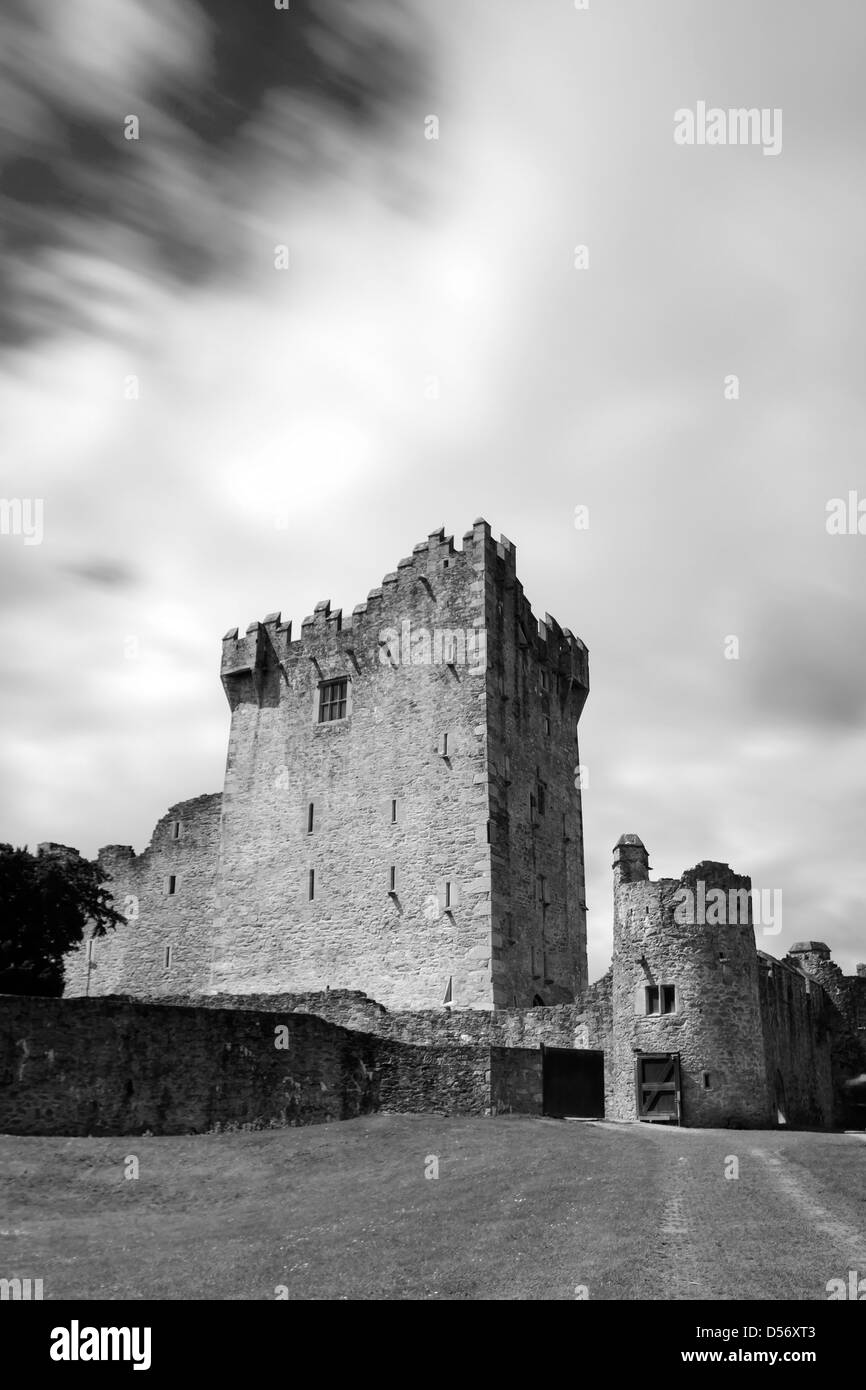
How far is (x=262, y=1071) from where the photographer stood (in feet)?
101

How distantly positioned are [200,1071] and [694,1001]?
1225cm

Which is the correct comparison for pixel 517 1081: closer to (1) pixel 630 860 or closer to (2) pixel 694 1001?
(2) pixel 694 1001

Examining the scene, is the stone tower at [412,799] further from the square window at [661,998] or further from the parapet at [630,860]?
the square window at [661,998]

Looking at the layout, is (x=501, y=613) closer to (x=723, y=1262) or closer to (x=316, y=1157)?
(x=316, y=1157)

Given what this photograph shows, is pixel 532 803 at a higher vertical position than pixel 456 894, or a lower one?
higher

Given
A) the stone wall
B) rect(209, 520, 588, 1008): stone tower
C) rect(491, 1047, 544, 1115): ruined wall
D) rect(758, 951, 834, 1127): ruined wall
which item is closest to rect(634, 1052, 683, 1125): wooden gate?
rect(491, 1047, 544, 1115): ruined wall

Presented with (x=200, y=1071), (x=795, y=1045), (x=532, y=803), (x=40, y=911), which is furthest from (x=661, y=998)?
(x=40, y=911)

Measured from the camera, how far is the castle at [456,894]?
3281 centimetres

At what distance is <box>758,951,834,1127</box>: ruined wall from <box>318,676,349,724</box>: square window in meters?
17.1

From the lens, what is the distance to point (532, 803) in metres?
45.5

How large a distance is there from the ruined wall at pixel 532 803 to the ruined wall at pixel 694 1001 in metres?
7.37

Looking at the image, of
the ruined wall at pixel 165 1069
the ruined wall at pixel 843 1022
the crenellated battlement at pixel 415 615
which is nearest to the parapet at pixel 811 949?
the ruined wall at pixel 843 1022

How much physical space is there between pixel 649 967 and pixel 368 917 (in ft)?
42.4
